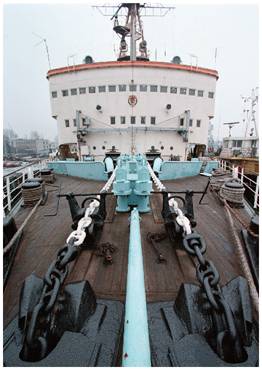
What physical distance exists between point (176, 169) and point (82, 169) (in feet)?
13.2

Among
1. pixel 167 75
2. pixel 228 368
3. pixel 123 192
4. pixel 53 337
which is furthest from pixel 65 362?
pixel 167 75

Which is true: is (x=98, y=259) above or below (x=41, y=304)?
below

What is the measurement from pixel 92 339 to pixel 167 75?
13571 mm

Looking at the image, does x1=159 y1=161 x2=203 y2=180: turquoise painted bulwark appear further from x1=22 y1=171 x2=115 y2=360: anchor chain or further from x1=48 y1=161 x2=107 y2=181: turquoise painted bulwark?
x1=22 y1=171 x2=115 y2=360: anchor chain

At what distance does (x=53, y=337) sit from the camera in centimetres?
144

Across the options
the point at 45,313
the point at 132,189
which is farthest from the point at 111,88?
the point at 45,313

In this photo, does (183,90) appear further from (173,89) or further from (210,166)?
(210,166)

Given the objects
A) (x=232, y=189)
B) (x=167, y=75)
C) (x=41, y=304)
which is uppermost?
(x=167, y=75)

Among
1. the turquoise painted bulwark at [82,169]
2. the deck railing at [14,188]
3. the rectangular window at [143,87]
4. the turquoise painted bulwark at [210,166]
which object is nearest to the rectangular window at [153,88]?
the rectangular window at [143,87]

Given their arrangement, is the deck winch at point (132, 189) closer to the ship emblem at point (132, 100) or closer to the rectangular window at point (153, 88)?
the ship emblem at point (132, 100)

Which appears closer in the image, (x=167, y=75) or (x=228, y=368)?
(x=228, y=368)

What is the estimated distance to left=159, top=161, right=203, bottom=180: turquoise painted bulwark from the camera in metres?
7.58

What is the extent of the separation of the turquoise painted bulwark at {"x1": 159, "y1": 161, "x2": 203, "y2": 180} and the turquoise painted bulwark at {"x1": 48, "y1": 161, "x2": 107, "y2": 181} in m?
2.41

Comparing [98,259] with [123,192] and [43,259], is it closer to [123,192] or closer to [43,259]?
[43,259]
